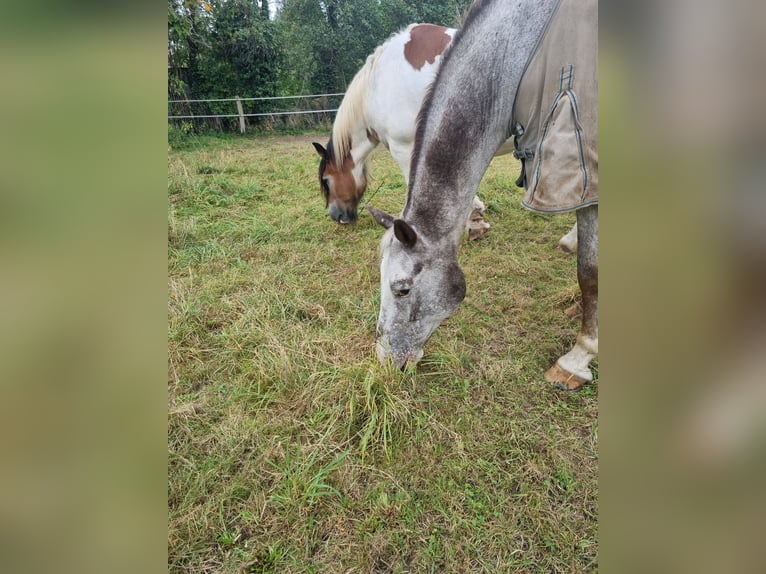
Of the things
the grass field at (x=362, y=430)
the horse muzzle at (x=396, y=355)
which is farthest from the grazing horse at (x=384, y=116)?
the horse muzzle at (x=396, y=355)

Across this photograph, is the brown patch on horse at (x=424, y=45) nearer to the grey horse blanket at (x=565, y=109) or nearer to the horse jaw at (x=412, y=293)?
the grey horse blanket at (x=565, y=109)

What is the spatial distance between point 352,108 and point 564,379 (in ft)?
12.2

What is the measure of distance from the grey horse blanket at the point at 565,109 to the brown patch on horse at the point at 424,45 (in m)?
2.28

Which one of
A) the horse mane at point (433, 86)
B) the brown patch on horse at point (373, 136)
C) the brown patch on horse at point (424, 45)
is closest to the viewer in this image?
the horse mane at point (433, 86)

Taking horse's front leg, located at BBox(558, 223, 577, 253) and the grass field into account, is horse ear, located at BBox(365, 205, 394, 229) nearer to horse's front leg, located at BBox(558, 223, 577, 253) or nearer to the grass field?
the grass field

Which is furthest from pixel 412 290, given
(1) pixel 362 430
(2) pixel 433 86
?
(2) pixel 433 86

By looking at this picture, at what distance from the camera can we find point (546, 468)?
77.2 inches

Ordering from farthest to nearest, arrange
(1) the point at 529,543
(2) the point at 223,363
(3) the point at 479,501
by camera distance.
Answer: (2) the point at 223,363
(3) the point at 479,501
(1) the point at 529,543

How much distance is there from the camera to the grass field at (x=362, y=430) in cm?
164

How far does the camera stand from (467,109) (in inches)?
88.0
